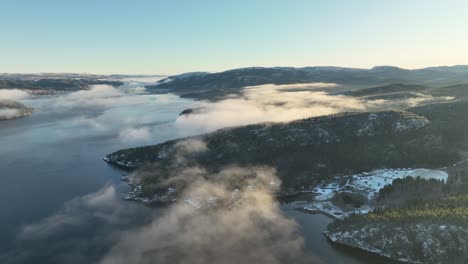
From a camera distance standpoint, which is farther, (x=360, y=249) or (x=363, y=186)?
(x=363, y=186)

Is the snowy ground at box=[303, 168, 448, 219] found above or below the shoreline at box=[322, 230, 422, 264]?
above

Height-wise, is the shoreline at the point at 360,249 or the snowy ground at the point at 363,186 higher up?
the snowy ground at the point at 363,186

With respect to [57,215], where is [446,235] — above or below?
above

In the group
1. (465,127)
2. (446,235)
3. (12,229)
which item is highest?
(465,127)

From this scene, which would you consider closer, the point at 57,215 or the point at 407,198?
the point at 407,198

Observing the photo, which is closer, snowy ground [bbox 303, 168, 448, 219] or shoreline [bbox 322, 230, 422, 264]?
shoreline [bbox 322, 230, 422, 264]

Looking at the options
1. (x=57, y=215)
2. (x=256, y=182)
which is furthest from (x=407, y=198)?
(x=57, y=215)

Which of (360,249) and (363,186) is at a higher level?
(363,186)

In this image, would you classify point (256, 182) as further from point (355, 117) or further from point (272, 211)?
point (355, 117)

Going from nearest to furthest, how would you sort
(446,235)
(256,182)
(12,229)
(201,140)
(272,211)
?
1. (446,235)
2. (12,229)
3. (272,211)
4. (256,182)
5. (201,140)

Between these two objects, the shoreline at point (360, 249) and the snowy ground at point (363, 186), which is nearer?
the shoreline at point (360, 249)

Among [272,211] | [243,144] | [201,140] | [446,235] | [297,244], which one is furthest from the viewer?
[201,140]
